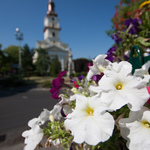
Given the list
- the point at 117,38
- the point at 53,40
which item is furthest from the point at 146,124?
the point at 53,40

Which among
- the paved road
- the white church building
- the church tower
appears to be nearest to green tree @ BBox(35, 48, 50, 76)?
the white church building

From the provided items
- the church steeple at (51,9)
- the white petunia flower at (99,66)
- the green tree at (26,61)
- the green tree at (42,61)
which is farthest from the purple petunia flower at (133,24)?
the church steeple at (51,9)

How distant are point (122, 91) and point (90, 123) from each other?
0.14 m

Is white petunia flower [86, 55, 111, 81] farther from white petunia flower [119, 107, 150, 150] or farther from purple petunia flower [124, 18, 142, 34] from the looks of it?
purple petunia flower [124, 18, 142, 34]

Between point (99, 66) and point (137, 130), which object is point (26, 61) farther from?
point (137, 130)

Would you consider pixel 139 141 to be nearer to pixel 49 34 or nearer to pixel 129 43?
pixel 129 43

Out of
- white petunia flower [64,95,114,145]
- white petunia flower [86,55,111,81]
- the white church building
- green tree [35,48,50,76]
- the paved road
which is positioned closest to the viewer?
white petunia flower [64,95,114,145]

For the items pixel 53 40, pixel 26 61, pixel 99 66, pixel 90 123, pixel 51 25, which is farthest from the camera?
pixel 51 25

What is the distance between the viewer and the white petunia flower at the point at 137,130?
1.09ft

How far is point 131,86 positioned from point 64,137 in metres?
0.39

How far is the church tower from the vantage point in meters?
42.0

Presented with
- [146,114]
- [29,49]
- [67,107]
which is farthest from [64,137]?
[29,49]

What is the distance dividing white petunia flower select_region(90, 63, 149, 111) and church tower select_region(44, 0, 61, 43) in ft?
145

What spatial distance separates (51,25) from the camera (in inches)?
1700
